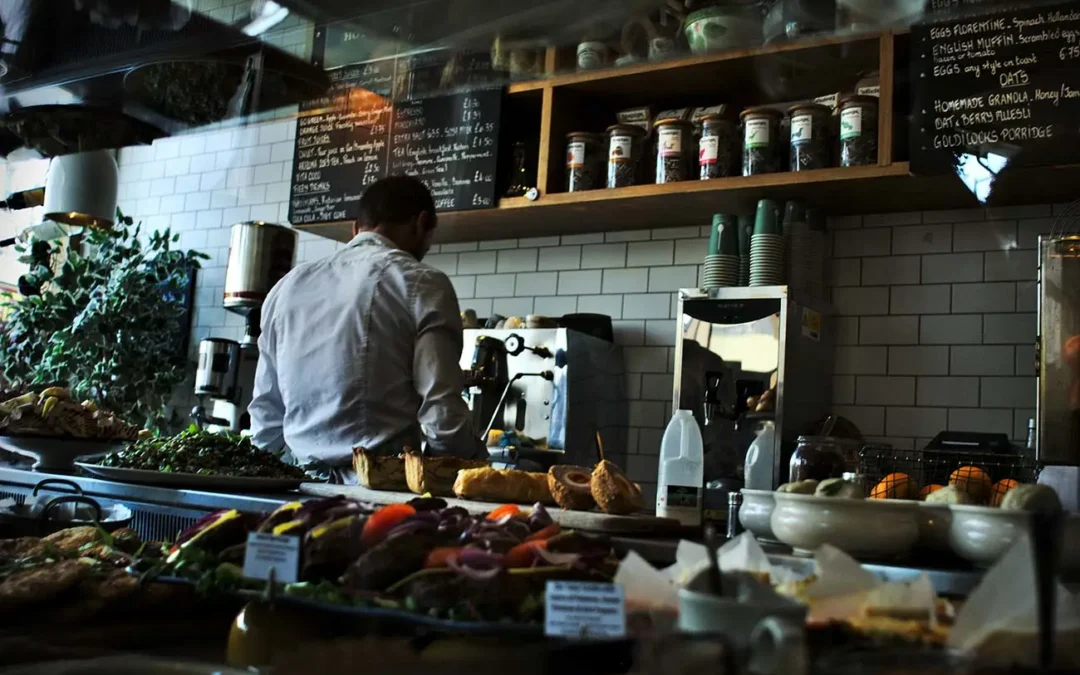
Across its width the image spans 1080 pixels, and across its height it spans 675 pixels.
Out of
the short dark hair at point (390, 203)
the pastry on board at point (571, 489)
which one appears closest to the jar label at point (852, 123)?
the short dark hair at point (390, 203)

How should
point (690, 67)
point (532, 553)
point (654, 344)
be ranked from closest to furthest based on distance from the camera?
point (532, 553)
point (690, 67)
point (654, 344)

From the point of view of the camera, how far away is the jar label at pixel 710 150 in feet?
12.6

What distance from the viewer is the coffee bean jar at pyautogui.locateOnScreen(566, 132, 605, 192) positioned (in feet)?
13.6

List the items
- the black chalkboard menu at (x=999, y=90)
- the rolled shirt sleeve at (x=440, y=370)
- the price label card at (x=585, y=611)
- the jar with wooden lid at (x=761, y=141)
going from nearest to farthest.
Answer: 1. the price label card at (x=585, y=611)
2. the rolled shirt sleeve at (x=440, y=370)
3. the black chalkboard menu at (x=999, y=90)
4. the jar with wooden lid at (x=761, y=141)

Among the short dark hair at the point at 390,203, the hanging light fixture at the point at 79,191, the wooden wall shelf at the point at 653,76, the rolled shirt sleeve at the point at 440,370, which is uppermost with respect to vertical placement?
the wooden wall shelf at the point at 653,76

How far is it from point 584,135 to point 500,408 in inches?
44.4

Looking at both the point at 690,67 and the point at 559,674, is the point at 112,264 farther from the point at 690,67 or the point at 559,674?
the point at 559,674

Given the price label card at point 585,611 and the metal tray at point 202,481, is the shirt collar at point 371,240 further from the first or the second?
the price label card at point 585,611

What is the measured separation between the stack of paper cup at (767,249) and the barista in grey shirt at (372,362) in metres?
1.44

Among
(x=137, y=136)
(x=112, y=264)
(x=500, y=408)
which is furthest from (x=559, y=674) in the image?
(x=112, y=264)

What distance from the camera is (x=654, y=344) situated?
4383 mm

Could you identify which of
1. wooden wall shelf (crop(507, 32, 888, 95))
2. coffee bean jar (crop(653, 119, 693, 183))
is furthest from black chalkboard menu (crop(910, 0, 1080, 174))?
coffee bean jar (crop(653, 119, 693, 183))

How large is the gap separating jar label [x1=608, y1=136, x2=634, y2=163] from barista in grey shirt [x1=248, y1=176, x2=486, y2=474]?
153 centimetres

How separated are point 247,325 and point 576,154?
6.57ft
